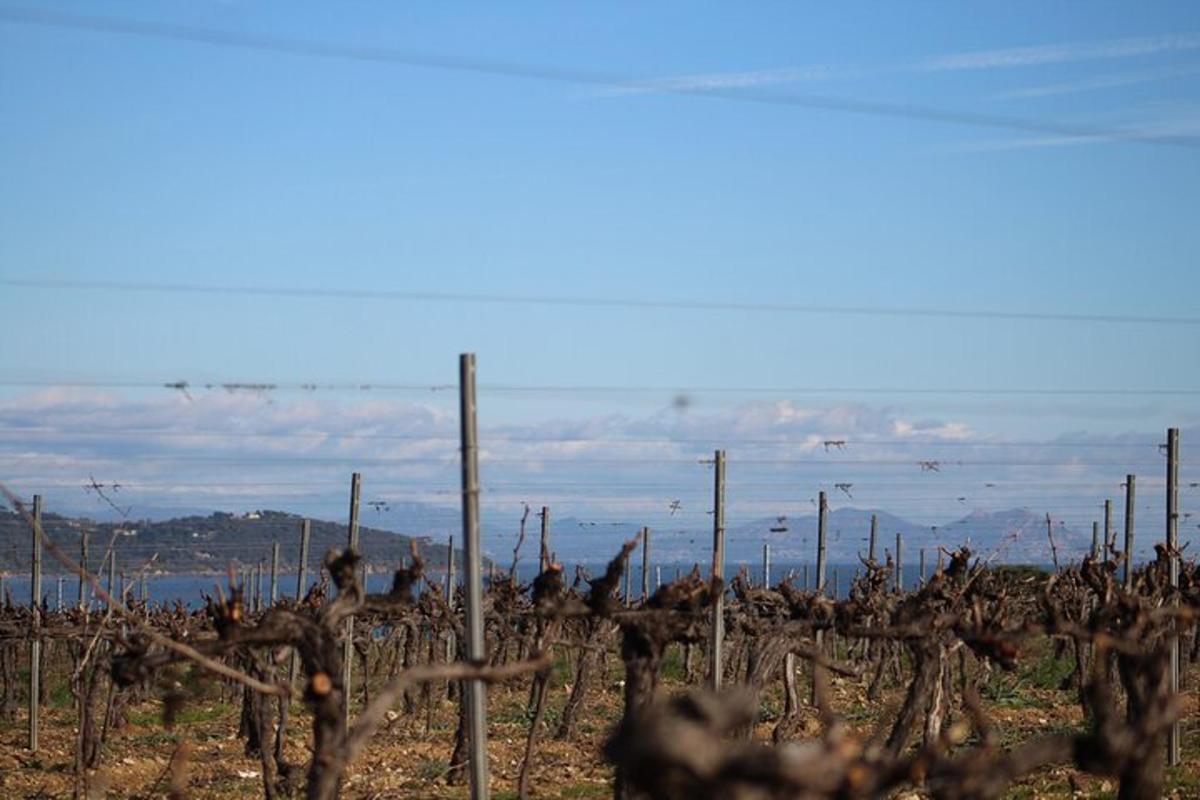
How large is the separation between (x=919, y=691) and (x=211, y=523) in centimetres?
6115

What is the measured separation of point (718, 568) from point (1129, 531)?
5651 millimetres

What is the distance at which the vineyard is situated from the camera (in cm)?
519

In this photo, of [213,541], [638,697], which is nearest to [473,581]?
[638,697]

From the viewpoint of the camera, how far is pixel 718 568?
45.5 feet

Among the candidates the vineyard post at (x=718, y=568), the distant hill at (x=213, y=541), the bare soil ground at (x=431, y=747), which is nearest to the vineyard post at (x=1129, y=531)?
the bare soil ground at (x=431, y=747)

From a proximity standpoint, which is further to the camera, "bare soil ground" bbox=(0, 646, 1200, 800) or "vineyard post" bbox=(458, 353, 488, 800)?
"bare soil ground" bbox=(0, 646, 1200, 800)

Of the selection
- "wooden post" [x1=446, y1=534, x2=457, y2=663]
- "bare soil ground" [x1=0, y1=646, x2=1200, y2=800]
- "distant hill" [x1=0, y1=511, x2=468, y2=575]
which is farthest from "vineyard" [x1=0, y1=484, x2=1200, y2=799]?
"distant hill" [x1=0, y1=511, x2=468, y2=575]

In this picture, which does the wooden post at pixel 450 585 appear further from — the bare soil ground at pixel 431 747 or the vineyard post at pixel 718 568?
the vineyard post at pixel 718 568

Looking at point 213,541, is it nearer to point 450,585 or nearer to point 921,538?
point 921,538

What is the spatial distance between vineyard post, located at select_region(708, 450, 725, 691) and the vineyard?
85 mm

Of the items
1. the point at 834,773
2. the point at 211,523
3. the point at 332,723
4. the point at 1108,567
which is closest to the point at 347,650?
the point at 1108,567

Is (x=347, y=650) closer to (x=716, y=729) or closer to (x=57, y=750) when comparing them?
(x=57, y=750)

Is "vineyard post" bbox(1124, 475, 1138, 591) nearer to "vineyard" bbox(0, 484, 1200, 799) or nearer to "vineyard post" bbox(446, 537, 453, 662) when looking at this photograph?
"vineyard" bbox(0, 484, 1200, 799)

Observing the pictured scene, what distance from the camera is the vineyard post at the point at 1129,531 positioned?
16827mm
